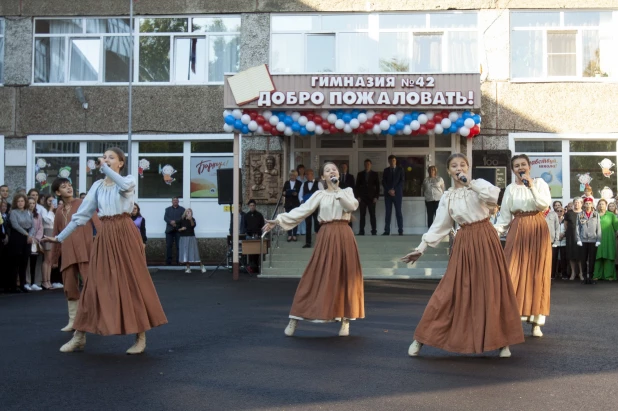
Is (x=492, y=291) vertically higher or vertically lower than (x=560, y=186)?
lower

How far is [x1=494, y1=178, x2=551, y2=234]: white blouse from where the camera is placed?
9.34 meters

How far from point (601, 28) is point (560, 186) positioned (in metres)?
4.41

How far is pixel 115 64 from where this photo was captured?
23.0m

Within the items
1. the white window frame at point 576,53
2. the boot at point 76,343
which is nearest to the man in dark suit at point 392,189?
the white window frame at point 576,53

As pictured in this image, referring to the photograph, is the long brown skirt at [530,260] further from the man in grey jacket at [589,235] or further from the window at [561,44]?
the window at [561,44]

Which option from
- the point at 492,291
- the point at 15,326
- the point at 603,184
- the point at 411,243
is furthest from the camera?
the point at 603,184

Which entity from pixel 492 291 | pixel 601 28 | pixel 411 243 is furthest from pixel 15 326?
pixel 601 28

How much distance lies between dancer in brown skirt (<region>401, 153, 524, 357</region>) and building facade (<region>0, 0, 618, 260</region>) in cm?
1390

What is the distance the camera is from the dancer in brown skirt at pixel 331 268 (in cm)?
939

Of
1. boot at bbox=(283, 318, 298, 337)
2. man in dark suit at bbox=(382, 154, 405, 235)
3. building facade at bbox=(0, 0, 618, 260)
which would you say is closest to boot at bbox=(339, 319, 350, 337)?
boot at bbox=(283, 318, 298, 337)

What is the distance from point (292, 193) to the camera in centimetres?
1977

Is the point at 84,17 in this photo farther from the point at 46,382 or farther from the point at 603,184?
the point at 46,382

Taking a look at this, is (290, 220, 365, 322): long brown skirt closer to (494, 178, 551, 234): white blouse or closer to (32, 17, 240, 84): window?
(494, 178, 551, 234): white blouse

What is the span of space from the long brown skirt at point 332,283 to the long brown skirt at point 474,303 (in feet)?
6.15
